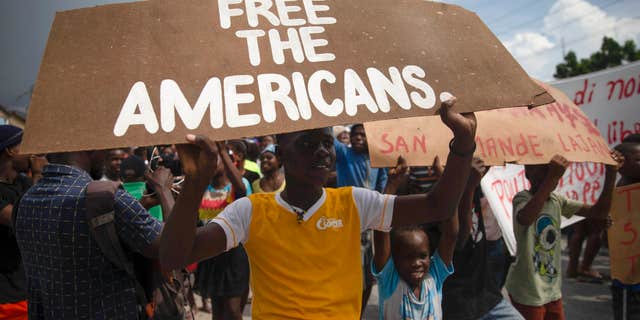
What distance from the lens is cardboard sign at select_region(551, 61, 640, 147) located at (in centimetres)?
488

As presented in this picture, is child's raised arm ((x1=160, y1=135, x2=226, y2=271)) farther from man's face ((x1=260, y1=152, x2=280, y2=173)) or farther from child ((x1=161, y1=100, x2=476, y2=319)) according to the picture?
man's face ((x1=260, y1=152, x2=280, y2=173))

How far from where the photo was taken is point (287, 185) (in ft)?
6.58

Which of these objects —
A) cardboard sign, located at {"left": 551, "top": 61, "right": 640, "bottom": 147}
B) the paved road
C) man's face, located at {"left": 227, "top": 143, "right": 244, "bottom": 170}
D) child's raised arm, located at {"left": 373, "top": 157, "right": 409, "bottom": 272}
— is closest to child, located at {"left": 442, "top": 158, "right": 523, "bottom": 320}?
child's raised arm, located at {"left": 373, "top": 157, "right": 409, "bottom": 272}

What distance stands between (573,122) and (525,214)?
2.41 feet

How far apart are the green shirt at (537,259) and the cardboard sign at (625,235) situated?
41cm

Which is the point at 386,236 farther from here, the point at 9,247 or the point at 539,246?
the point at 9,247

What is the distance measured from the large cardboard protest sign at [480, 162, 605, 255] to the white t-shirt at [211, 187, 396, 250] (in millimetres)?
1965

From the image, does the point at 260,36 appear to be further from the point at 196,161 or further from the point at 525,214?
the point at 525,214

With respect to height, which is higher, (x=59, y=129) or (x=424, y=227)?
(x=59, y=129)

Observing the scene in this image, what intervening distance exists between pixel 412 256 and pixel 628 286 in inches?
70.7

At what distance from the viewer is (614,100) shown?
198 inches

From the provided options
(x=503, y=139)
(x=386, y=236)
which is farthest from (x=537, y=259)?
(x=386, y=236)

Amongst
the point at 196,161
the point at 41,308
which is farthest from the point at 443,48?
the point at 41,308

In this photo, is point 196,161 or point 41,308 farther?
point 41,308
